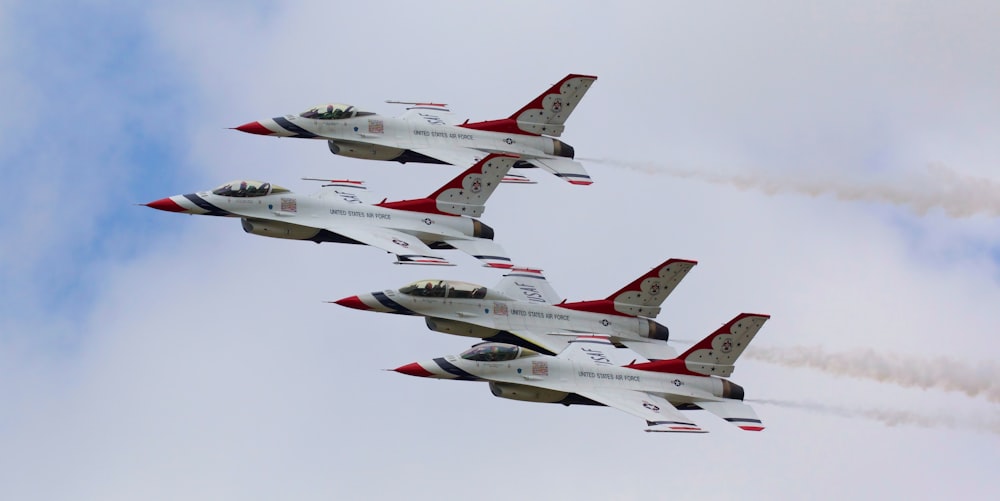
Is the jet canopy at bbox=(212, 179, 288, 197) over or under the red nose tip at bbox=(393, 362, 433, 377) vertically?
over

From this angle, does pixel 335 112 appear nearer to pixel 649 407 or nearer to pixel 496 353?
pixel 496 353

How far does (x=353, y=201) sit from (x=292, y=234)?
3.52 meters

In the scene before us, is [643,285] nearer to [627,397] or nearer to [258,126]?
[627,397]

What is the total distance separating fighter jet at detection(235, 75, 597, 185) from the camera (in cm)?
10381

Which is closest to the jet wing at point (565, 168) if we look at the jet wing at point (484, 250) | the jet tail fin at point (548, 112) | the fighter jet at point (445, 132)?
the fighter jet at point (445, 132)

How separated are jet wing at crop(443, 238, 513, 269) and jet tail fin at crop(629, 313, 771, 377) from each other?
8.30 m

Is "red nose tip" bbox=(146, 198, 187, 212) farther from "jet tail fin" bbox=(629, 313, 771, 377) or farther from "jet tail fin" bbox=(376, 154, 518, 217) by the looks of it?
"jet tail fin" bbox=(629, 313, 771, 377)

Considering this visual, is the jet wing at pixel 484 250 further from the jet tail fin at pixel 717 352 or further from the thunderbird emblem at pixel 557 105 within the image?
the thunderbird emblem at pixel 557 105

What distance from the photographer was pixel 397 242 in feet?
319

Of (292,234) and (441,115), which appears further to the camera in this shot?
(441,115)

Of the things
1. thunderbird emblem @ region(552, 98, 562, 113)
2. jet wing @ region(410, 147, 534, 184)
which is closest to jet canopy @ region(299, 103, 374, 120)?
jet wing @ region(410, 147, 534, 184)

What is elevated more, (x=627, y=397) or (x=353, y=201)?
(x=353, y=201)

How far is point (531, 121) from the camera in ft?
350

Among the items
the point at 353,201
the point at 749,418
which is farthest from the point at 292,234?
the point at 749,418
